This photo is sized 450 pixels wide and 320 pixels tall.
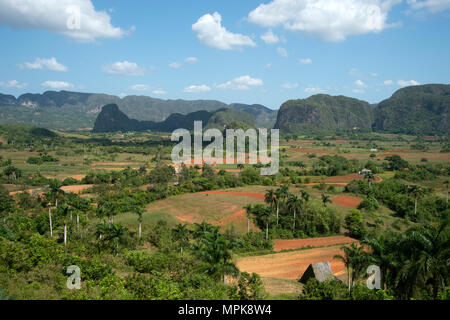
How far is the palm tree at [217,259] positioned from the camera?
16516 millimetres

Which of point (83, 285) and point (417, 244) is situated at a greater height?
point (417, 244)

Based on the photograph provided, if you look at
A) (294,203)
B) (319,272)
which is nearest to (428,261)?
(319,272)

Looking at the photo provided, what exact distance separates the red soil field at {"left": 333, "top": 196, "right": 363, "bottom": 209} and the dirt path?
13.0 m

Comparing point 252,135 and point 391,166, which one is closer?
point 391,166

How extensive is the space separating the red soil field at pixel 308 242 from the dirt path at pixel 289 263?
4.23 ft

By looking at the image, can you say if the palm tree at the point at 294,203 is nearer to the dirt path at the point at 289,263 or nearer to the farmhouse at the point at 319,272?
the dirt path at the point at 289,263

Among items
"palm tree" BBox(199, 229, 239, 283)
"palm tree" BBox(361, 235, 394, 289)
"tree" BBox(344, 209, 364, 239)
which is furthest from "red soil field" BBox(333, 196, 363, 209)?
"palm tree" BBox(199, 229, 239, 283)

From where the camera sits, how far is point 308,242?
32625 millimetres
